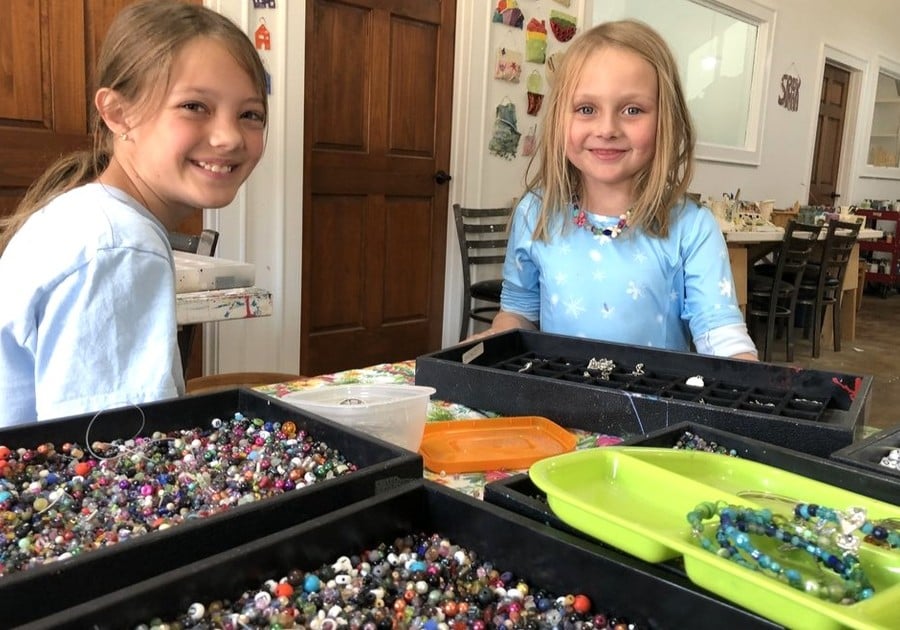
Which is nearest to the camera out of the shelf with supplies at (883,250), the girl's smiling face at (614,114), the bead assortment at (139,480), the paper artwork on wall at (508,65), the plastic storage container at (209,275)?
the bead assortment at (139,480)

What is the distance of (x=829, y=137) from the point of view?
7703 millimetres

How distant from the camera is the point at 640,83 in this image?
1.40 metres

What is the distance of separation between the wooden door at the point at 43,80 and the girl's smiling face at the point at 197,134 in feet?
5.46

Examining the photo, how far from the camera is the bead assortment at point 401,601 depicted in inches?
21.3

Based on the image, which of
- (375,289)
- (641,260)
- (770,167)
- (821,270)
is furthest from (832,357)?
(641,260)

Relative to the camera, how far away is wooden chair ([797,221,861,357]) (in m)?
4.86

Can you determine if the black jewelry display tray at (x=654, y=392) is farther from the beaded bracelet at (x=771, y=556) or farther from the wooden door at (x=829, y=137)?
the wooden door at (x=829, y=137)

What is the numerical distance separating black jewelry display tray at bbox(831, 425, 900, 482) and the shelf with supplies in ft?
24.1

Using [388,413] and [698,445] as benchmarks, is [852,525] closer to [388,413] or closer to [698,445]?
[698,445]

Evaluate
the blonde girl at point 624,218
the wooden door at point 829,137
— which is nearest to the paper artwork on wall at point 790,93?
the wooden door at point 829,137

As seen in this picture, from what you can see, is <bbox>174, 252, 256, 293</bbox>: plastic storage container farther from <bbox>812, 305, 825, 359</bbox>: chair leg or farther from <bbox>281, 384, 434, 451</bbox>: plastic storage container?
<bbox>812, 305, 825, 359</bbox>: chair leg

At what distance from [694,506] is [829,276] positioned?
204 inches

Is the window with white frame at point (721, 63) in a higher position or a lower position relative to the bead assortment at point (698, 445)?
higher

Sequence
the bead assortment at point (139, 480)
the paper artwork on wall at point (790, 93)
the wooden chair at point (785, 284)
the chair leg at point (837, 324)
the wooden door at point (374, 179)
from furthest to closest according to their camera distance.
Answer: the paper artwork on wall at point (790, 93) → the chair leg at point (837, 324) → the wooden chair at point (785, 284) → the wooden door at point (374, 179) → the bead assortment at point (139, 480)
